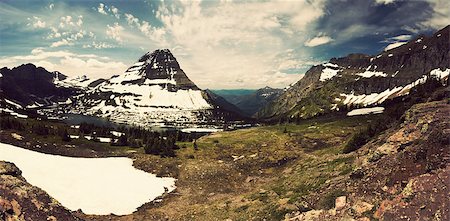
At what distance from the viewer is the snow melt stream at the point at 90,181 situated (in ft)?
120

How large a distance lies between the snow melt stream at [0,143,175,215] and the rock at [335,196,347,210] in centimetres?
2475

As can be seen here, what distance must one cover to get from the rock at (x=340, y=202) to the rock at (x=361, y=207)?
1.32m

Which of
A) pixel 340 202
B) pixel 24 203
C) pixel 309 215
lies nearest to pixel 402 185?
pixel 340 202

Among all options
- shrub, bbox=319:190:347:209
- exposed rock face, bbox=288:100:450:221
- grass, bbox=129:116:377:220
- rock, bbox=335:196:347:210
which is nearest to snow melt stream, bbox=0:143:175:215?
grass, bbox=129:116:377:220

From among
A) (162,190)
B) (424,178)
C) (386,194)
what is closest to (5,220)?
(386,194)

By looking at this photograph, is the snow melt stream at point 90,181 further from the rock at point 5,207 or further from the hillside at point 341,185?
the rock at point 5,207

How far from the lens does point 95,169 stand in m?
49.4

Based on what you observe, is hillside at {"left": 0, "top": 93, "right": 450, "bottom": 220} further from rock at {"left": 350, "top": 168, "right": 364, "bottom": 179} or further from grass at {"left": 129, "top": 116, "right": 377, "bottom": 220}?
grass at {"left": 129, "top": 116, "right": 377, "bottom": 220}

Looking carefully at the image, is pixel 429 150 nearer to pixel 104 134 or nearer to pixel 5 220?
pixel 5 220

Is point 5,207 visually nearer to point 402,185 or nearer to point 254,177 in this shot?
point 402,185

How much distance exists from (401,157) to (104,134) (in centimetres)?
10989

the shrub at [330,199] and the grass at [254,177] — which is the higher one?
the shrub at [330,199]

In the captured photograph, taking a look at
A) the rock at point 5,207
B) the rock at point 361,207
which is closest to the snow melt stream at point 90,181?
the rock at point 5,207

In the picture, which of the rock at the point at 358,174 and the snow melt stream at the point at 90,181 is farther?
the snow melt stream at the point at 90,181
